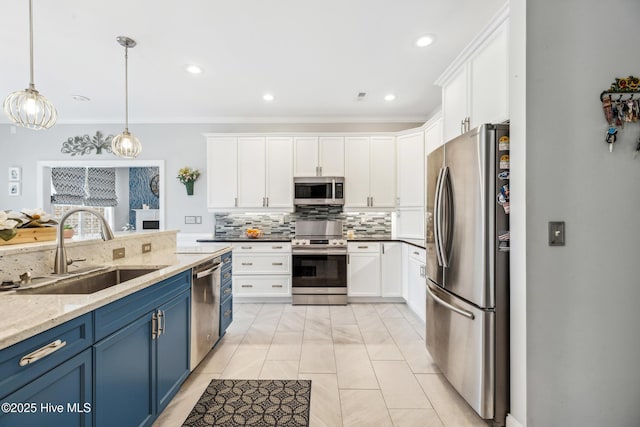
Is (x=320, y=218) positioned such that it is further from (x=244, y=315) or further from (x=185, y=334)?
(x=185, y=334)

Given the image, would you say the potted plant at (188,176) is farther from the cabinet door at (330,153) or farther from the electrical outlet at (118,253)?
the electrical outlet at (118,253)

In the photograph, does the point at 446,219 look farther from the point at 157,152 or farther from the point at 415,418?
the point at 157,152

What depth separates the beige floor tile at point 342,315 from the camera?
3396mm

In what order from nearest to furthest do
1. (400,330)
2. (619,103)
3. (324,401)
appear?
(619,103) < (324,401) < (400,330)

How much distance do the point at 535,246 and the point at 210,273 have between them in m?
2.22

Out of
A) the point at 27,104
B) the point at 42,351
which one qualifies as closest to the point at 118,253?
the point at 27,104

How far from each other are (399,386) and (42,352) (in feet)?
6.68

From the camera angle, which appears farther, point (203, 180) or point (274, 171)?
point (203, 180)

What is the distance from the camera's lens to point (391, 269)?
4094 millimetres

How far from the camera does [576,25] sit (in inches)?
60.2

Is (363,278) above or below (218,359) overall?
above

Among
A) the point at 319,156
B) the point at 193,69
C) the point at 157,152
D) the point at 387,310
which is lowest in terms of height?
the point at 387,310

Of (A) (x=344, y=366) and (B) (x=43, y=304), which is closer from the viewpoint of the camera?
(B) (x=43, y=304)

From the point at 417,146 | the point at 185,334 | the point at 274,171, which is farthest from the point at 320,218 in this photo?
the point at 185,334
